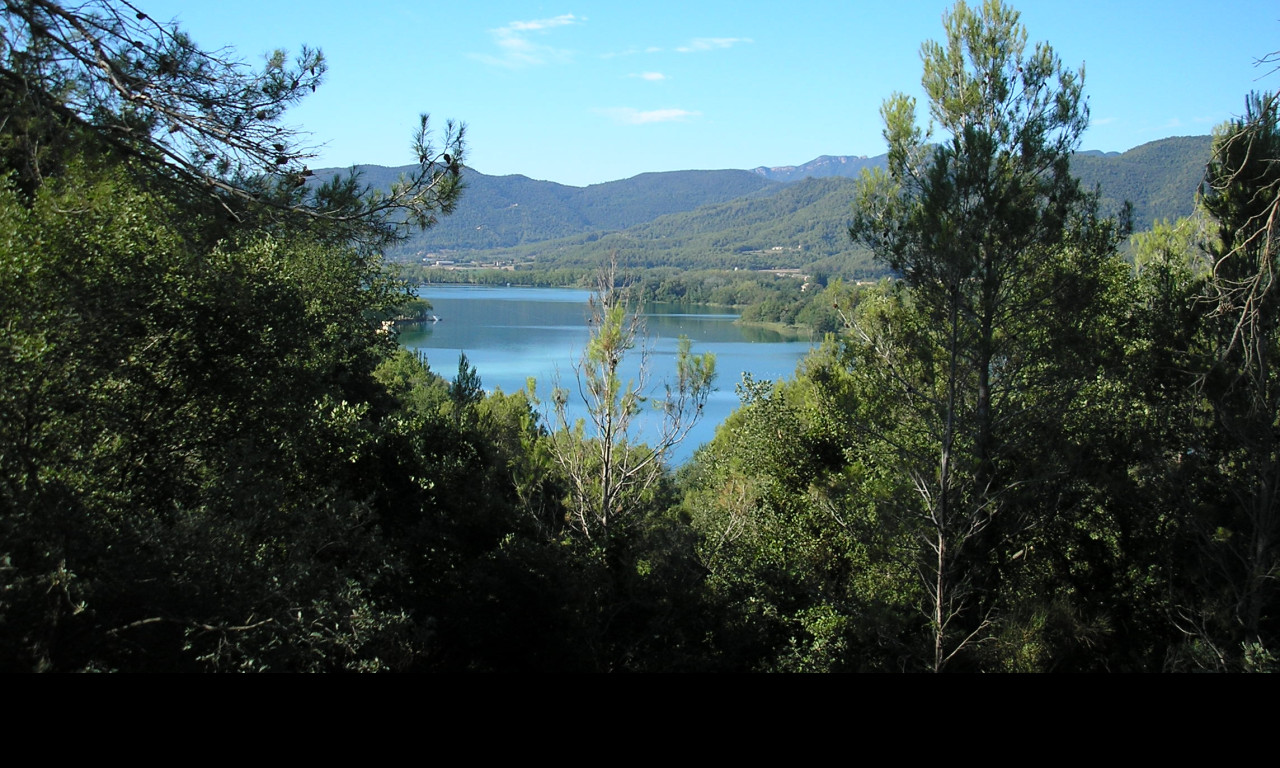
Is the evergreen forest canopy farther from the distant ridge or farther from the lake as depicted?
the distant ridge

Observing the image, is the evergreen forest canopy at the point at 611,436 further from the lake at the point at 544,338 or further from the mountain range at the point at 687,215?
the lake at the point at 544,338

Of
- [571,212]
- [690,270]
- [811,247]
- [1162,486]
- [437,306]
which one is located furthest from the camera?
[571,212]

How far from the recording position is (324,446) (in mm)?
6168

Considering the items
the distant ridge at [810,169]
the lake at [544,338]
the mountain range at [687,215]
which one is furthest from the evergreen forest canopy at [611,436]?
the distant ridge at [810,169]

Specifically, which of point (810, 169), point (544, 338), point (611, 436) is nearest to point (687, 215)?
point (810, 169)

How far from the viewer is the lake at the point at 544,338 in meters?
27.1

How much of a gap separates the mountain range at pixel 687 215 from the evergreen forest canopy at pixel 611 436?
677cm

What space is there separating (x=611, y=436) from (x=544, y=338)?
3176 centimetres

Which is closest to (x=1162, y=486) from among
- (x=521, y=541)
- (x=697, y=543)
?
(x=697, y=543)

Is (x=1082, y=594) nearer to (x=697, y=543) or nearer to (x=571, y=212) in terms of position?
(x=697, y=543)

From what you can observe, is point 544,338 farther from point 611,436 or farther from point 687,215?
point 687,215

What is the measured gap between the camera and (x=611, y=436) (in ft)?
25.6

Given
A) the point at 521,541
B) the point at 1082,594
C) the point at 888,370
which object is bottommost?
the point at 1082,594

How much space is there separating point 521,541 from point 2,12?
4.57 meters
